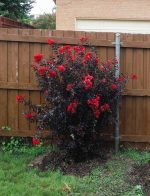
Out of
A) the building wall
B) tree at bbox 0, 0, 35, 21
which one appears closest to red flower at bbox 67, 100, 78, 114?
the building wall

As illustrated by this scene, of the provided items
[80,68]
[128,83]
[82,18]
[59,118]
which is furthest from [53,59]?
[82,18]

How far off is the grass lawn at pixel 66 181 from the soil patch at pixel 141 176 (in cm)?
9

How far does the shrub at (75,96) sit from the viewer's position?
694 centimetres

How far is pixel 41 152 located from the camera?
7.90m

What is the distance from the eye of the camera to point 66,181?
6.36 meters

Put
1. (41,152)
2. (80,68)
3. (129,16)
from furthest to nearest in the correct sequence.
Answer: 1. (129,16)
2. (41,152)
3. (80,68)

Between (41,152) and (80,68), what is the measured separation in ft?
5.50

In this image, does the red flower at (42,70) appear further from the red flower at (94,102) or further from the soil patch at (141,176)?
the soil patch at (141,176)

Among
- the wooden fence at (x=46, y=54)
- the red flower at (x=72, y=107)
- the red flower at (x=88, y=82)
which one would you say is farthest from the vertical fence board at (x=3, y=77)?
Answer: the red flower at (x=88, y=82)

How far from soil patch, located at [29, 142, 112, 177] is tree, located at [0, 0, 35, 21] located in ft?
35.3

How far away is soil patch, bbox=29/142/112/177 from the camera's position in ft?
22.8

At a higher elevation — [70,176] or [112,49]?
[112,49]

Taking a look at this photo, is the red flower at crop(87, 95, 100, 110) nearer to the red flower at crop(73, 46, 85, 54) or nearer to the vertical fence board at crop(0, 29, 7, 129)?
the red flower at crop(73, 46, 85, 54)

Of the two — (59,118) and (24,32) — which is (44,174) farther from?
(24,32)
